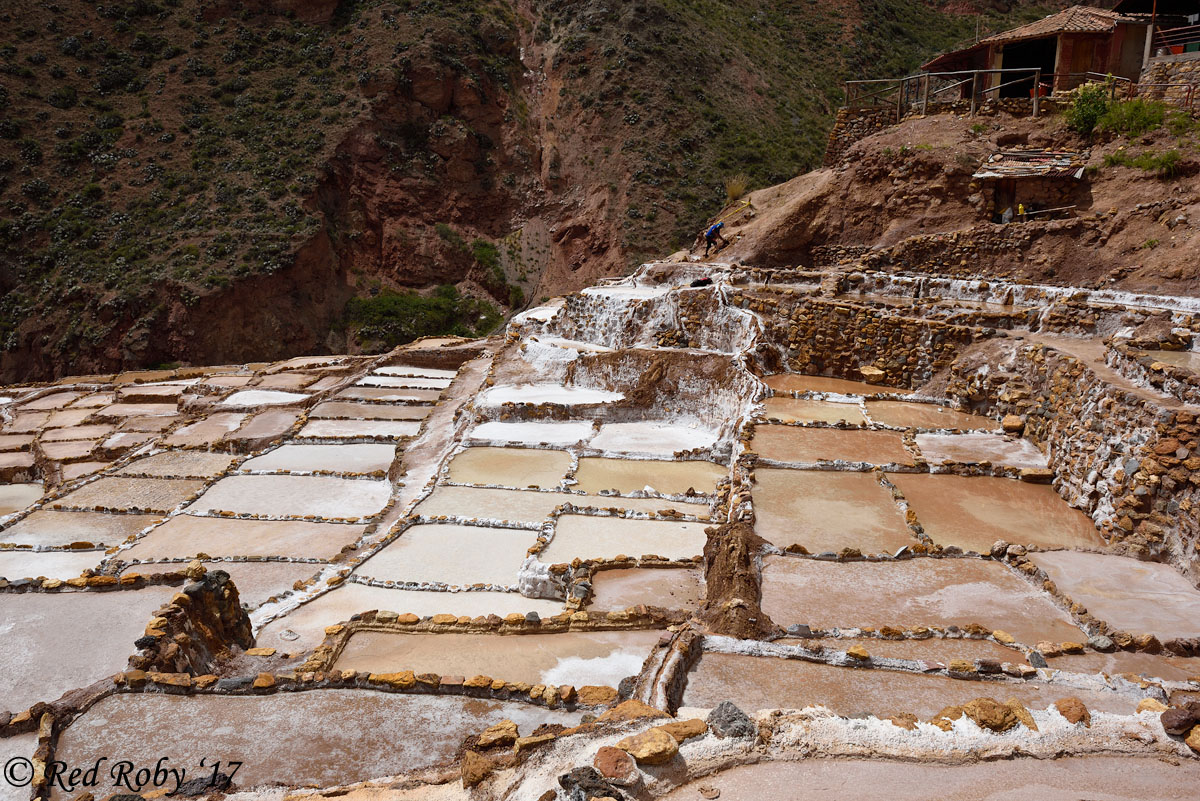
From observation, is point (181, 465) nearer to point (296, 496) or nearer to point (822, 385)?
point (296, 496)

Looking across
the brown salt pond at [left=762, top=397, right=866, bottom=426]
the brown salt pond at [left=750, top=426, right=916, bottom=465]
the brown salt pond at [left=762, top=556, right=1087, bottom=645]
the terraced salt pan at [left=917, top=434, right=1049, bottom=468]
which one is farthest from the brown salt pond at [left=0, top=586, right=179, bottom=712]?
the terraced salt pan at [left=917, top=434, right=1049, bottom=468]

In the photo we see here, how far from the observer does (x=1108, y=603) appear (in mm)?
7328

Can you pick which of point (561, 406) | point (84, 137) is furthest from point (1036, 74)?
point (84, 137)

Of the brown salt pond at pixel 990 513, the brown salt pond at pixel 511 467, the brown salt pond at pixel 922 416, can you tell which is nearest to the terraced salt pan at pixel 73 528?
the brown salt pond at pixel 511 467

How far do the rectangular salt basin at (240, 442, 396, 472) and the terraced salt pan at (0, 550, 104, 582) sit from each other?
3.66 meters

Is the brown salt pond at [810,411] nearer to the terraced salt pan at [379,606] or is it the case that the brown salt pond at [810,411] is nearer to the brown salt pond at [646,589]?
the brown salt pond at [646,589]

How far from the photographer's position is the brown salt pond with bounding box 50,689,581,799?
515 cm

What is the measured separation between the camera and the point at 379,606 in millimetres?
8641

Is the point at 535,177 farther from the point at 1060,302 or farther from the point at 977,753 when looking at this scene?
the point at 977,753

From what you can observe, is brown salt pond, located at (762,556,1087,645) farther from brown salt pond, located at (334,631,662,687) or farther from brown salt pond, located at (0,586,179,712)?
brown salt pond, located at (0,586,179,712)

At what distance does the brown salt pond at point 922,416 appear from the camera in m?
12.6

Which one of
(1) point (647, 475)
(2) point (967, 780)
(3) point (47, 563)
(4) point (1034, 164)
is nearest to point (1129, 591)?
(2) point (967, 780)

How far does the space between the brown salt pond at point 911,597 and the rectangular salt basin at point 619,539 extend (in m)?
1.75

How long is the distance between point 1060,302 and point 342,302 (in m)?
29.8
